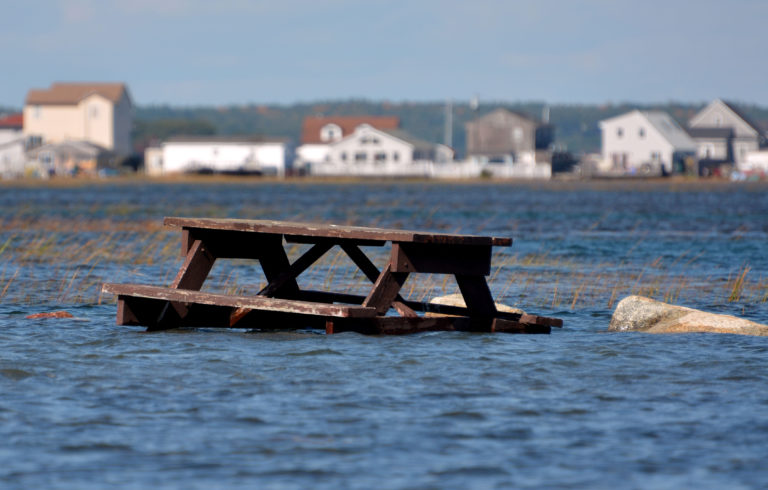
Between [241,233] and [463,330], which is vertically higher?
[241,233]

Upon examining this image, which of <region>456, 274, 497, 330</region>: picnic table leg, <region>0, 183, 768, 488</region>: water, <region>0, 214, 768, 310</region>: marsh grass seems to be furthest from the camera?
<region>0, 214, 768, 310</region>: marsh grass

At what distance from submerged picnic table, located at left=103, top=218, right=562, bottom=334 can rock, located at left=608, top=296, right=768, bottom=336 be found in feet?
3.34

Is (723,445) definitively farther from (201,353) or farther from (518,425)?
(201,353)

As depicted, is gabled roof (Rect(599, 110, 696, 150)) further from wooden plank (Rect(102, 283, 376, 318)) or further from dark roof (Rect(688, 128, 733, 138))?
wooden plank (Rect(102, 283, 376, 318))

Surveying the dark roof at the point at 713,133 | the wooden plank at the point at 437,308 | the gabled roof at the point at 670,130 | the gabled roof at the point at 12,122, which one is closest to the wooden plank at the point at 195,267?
the wooden plank at the point at 437,308

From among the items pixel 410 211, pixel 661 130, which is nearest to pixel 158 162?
pixel 661 130

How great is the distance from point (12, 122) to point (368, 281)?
14688cm

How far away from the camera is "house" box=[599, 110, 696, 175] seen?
127125 mm

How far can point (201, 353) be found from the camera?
1259 cm

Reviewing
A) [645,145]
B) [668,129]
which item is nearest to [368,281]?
[645,145]

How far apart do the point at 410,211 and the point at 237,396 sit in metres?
43.7

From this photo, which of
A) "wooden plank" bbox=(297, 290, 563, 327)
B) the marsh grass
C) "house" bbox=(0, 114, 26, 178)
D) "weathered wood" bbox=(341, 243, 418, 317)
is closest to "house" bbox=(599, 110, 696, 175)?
"house" bbox=(0, 114, 26, 178)

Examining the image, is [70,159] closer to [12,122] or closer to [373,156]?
[373,156]

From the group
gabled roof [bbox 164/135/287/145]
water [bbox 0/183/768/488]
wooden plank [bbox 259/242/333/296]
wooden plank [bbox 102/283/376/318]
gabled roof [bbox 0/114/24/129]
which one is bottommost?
water [bbox 0/183/768/488]
